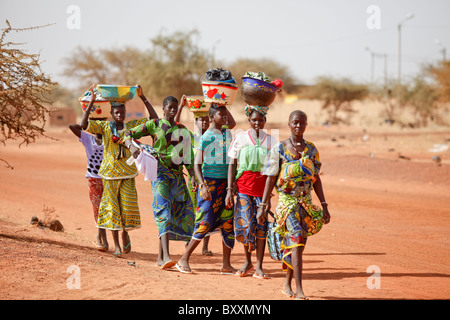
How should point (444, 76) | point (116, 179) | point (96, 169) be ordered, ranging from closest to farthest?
1. point (116, 179)
2. point (96, 169)
3. point (444, 76)

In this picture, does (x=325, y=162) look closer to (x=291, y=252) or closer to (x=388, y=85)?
(x=291, y=252)

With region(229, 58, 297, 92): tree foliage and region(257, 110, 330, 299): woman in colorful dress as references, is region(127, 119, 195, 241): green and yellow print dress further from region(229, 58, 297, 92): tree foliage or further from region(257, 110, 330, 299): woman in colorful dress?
region(229, 58, 297, 92): tree foliage

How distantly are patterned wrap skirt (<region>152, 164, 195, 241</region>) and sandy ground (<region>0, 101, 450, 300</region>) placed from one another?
48 cm

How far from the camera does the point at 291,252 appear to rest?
18.3 feet

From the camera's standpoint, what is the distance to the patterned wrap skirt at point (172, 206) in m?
6.99

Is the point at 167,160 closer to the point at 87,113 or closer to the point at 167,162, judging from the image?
the point at 167,162

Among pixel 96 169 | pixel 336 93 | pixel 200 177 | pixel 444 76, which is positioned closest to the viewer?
pixel 200 177

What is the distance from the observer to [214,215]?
6648 millimetres

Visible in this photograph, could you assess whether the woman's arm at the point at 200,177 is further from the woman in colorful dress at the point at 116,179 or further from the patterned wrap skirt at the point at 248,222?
the woman in colorful dress at the point at 116,179

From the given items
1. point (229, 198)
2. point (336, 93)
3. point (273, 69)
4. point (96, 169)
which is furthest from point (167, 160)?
point (273, 69)

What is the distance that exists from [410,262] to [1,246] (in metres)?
5.15

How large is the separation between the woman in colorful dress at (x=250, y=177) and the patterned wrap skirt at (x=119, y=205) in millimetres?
1719

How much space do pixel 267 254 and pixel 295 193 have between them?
292 centimetres

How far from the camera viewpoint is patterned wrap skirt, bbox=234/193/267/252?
21.1 ft
